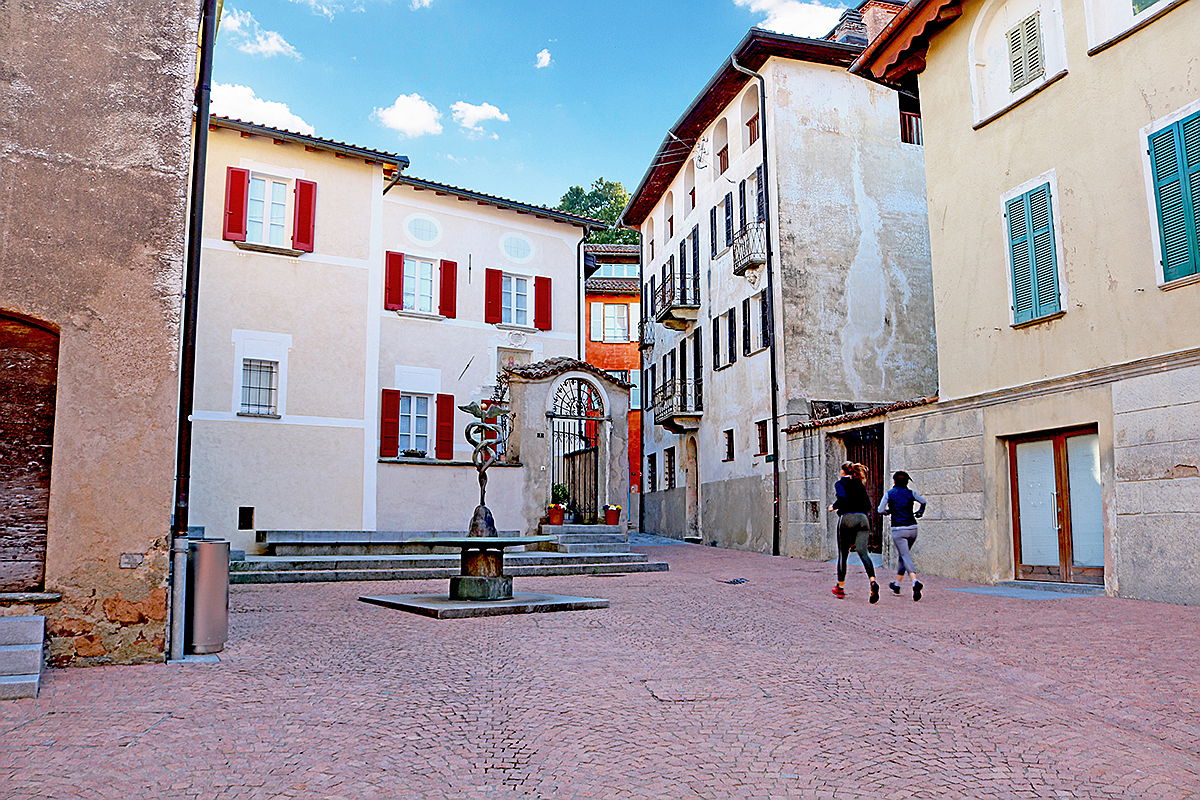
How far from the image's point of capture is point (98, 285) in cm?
685

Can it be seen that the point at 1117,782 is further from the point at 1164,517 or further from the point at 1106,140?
the point at 1106,140

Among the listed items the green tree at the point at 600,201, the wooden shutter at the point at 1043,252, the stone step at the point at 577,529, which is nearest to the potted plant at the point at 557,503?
the stone step at the point at 577,529

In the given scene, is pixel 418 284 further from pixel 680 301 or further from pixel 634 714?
pixel 634 714

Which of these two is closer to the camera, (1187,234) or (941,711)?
(941,711)

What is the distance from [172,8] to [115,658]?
195 inches

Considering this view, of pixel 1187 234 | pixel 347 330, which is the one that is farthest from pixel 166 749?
pixel 347 330

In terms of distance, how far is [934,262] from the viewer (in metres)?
15.2

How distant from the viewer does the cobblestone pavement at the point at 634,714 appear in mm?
4062

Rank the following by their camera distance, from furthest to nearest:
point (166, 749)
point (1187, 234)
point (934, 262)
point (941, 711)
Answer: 1. point (934, 262)
2. point (1187, 234)
3. point (941, 711)
4. point (166, 749)

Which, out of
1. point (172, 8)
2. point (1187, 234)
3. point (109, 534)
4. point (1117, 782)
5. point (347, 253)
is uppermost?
point (347, 253)

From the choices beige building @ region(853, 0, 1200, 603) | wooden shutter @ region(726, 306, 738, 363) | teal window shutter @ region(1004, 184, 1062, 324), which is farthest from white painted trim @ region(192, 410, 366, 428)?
teal window shutter @ region(1004, 184, 1062, 324)

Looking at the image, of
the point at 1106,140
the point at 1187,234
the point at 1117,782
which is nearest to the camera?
the point at 1117,782

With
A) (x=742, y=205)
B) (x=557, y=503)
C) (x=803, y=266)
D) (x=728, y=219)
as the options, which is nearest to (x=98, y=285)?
(x=557, y=503)

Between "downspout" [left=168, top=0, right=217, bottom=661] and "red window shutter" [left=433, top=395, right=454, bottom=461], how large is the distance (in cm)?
Result: 1278
